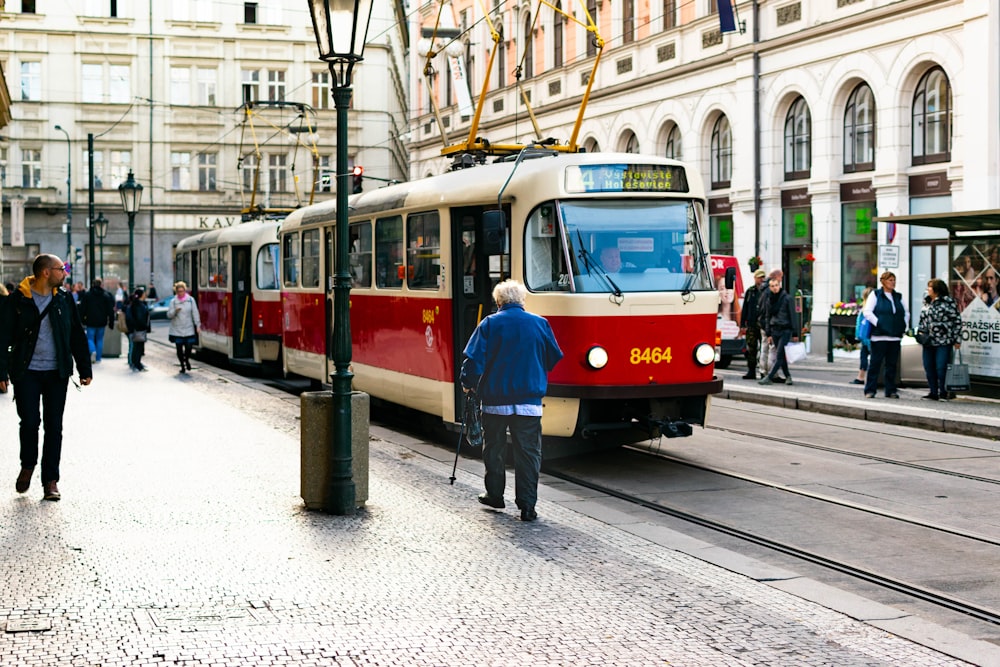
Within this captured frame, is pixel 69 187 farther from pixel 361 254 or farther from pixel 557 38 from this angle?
pixel 361 254

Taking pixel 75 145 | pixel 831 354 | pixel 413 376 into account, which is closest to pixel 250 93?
pixel 75 145

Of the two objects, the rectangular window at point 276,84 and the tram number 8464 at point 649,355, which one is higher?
Result: the rectangular window at point 276,84

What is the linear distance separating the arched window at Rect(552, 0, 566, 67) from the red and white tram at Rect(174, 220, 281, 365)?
14.5 meters

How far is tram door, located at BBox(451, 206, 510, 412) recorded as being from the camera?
43.9 feet

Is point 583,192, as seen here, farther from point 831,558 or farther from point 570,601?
point 570,601

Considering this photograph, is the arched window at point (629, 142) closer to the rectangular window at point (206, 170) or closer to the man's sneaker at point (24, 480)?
the man's sneaker at point (24, 480)

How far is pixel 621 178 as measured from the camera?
12297 millimetres

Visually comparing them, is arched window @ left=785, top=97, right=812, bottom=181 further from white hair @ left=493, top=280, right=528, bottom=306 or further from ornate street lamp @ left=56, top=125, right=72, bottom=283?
ornate street lamp @ left=56, top=125, right=72, bottom=283

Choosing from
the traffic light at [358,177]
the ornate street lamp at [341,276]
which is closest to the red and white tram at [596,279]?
the ornate street lamp at [341,276]

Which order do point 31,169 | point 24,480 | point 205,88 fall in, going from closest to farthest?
point 24,480 < point 31,169 < point 205,88

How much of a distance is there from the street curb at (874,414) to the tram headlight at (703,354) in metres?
4.55

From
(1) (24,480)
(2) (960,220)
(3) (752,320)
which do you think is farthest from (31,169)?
(1) (24,480)

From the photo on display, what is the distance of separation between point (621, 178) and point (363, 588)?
6.09 meters

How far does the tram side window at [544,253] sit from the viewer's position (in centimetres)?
1214
